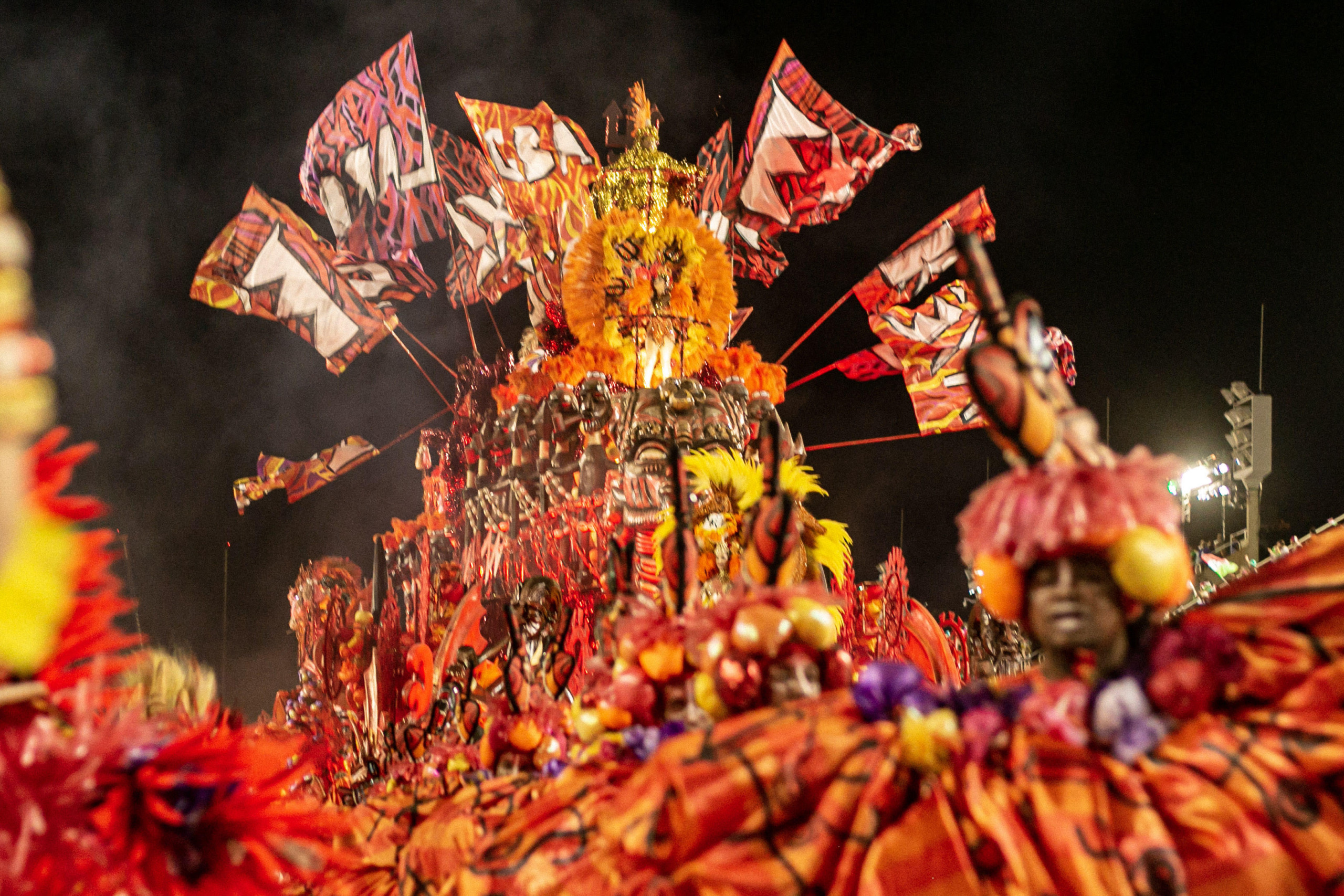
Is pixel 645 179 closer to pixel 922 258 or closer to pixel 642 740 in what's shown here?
pixel 922 258

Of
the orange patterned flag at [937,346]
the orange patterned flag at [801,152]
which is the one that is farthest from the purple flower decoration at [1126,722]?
the orange patterned flag at [937,346]

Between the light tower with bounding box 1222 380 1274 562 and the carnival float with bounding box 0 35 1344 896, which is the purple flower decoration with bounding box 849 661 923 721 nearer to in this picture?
the carnival float with bounding box 0 35 1344 896

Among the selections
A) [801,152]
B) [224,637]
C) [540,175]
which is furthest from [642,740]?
[224,637]

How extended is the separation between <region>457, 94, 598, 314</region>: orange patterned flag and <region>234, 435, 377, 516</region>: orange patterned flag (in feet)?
8.35

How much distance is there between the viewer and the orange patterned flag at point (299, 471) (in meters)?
10.5

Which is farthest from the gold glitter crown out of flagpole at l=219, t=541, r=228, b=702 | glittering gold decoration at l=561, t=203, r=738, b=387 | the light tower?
flagpole at l=219, t=541, r=228, b=702

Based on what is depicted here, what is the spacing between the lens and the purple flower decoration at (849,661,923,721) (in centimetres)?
180

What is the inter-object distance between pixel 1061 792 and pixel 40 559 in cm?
150

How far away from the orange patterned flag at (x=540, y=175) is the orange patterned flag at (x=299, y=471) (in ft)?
8.35

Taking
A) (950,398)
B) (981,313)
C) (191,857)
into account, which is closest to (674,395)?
(950,398)

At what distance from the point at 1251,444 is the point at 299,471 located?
8989 millimetres

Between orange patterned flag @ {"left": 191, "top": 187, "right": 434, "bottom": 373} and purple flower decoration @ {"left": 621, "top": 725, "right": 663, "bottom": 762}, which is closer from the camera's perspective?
purple flower decoration @ {"left": 621, "top": 725, "right": 663, "bottom": 762}

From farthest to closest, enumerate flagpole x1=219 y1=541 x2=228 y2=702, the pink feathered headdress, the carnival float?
A: 1. flagpole x1=219 y1=541 x2=228 y2=702
2. the pink feathered headdress
3. the carnival float

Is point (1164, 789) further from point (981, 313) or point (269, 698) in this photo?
point (269, 698)
